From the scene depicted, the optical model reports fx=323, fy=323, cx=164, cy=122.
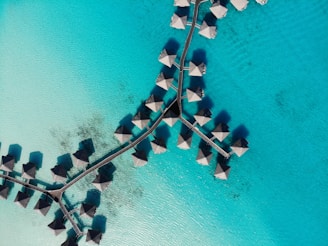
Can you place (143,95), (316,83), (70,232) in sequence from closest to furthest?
(316,83), (143,95), (70,232)

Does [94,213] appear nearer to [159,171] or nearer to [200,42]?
[159,171]

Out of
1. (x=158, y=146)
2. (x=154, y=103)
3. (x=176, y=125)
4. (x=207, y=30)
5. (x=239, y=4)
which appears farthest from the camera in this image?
(x=176, y=125)

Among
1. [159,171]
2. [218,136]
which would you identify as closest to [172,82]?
[218,136]

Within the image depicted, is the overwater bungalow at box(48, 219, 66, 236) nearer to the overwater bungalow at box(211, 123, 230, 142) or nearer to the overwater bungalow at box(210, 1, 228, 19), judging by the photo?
the overwater bungalow at box(211, 123, 230, 142)

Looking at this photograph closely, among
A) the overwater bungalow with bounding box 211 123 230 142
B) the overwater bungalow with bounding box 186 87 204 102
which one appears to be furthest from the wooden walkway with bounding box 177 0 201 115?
the overwater bungalow with bounding box 211 123 230 142

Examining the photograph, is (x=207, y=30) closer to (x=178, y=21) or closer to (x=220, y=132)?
(x=178, y=21)

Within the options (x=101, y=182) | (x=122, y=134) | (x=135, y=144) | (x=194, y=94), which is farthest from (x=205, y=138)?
(x=101, y=182)

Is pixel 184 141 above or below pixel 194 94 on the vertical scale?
below
